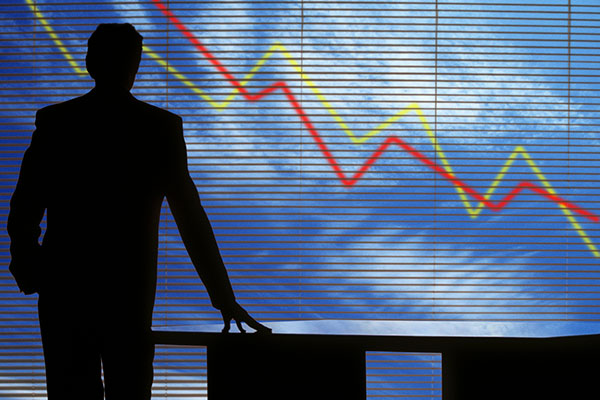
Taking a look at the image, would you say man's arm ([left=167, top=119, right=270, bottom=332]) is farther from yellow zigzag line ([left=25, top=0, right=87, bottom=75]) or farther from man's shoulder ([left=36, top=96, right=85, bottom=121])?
yellow zigzag line ([left=25, top=0, right=87, bottom=75])

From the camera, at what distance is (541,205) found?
2145mm

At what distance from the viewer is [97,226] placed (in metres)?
1.00

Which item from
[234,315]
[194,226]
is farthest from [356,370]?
[194,226]

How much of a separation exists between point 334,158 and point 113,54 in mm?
1240

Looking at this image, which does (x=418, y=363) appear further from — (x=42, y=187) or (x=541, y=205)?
(x=42, y=187)

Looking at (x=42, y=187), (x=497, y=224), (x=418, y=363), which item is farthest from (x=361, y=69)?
(x=42, y=187)

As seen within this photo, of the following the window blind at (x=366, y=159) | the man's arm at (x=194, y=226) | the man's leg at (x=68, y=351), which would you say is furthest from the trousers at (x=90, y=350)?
the window blind at (x=366, y=159)

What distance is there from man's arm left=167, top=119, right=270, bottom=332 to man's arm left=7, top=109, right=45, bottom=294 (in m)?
0.25

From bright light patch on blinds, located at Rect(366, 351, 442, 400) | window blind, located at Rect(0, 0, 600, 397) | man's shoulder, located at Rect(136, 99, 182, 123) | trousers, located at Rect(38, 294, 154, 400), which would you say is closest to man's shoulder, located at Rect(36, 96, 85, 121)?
man's shoulder, located at Rect(136, 99, 182, 123)

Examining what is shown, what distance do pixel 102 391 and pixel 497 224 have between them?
1.65m

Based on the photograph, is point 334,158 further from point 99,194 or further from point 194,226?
point 99,194

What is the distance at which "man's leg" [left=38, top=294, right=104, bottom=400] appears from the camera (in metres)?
0.98

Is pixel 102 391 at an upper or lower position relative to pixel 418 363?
upper

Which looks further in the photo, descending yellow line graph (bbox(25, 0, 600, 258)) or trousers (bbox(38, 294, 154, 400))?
descending yellow line graph (bbox(25, 0, 600, 258))
